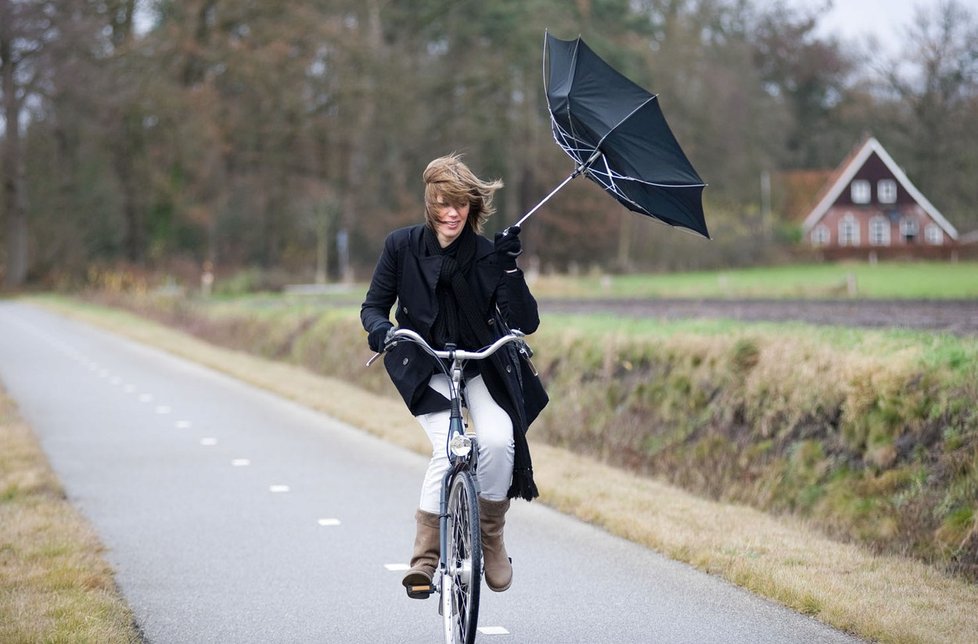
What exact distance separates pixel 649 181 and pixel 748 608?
82.1 inches

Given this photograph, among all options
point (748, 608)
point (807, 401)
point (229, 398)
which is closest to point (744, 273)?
point (229, 398)

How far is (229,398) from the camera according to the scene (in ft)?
56.8

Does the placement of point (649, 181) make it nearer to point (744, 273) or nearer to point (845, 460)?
point (845, 460)

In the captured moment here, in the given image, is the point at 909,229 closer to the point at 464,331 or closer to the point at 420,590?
the point at 464,331

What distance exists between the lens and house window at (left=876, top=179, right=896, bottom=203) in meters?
65.4

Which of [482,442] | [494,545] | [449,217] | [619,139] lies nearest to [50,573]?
[494,545]

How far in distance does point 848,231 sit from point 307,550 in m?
65.0

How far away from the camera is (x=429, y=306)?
18.5ft

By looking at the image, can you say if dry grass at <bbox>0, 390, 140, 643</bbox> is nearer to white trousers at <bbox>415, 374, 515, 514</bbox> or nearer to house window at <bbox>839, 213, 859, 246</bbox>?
white trousers at <bbox>415, 374, 515, 514</bbox>

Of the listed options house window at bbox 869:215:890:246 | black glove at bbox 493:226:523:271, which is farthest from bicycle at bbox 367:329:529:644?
house window at bbox 869:215:890:246

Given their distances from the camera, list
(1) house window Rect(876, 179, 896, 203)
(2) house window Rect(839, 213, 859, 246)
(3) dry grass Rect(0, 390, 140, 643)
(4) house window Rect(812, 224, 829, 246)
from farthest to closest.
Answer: (4) house window Rect(812, 224, 829, 246) → (2) house window Rect(839, 213, 859, 246) → (1) house window Rect(876, 179, 896, 203) → (3) dry grass Rect(0, 390, 140, 643)

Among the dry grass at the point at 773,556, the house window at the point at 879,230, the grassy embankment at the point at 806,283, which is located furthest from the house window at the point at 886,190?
the dry grass at the point at 773,556

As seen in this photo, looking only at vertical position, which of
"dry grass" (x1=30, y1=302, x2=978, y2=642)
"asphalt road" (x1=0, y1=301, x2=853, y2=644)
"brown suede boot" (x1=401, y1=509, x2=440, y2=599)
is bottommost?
"asphalt road" (x1=0, y1=301, x2=853, y2=644)

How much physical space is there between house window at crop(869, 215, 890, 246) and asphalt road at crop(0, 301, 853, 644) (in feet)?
187
